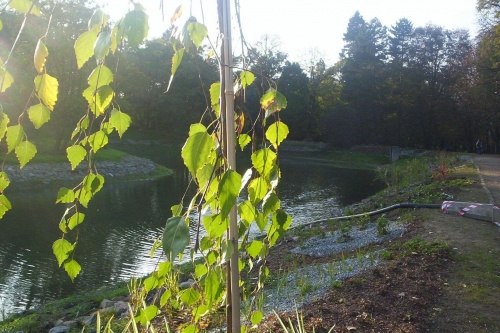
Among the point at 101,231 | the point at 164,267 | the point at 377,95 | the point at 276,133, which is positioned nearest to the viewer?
the point at 164,267

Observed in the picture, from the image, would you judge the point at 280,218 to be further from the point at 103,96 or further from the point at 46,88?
the point at 46,88

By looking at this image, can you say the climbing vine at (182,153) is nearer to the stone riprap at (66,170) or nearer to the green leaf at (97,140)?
the green leaf at (97,140)

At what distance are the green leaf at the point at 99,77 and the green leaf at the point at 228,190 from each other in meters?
0.37

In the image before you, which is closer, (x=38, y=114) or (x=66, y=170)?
(x=38, y=114)

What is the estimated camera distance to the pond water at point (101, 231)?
6871 mm

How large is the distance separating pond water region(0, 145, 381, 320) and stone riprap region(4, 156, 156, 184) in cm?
136

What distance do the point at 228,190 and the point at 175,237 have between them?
15cm

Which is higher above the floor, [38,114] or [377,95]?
[377,95]

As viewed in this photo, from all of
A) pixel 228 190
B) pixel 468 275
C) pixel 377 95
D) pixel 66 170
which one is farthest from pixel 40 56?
pixel 377 95

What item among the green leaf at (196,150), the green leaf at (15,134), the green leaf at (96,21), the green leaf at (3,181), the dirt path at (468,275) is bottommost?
the dirt path at (468,275)

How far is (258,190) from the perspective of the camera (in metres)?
1.23

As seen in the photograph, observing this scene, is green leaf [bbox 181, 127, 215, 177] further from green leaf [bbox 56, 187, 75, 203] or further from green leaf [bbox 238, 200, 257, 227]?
green leaf [bbox 56, 187, 75, 203]

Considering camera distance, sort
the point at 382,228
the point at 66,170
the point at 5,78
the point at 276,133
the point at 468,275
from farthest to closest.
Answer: the point at 66,170 < the point at 382,228 < the point at 468,275 < the point at 276,133 < the point at 5,78

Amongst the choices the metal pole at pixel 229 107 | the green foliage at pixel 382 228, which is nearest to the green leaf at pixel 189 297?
the metal pole at pixel 229 107
